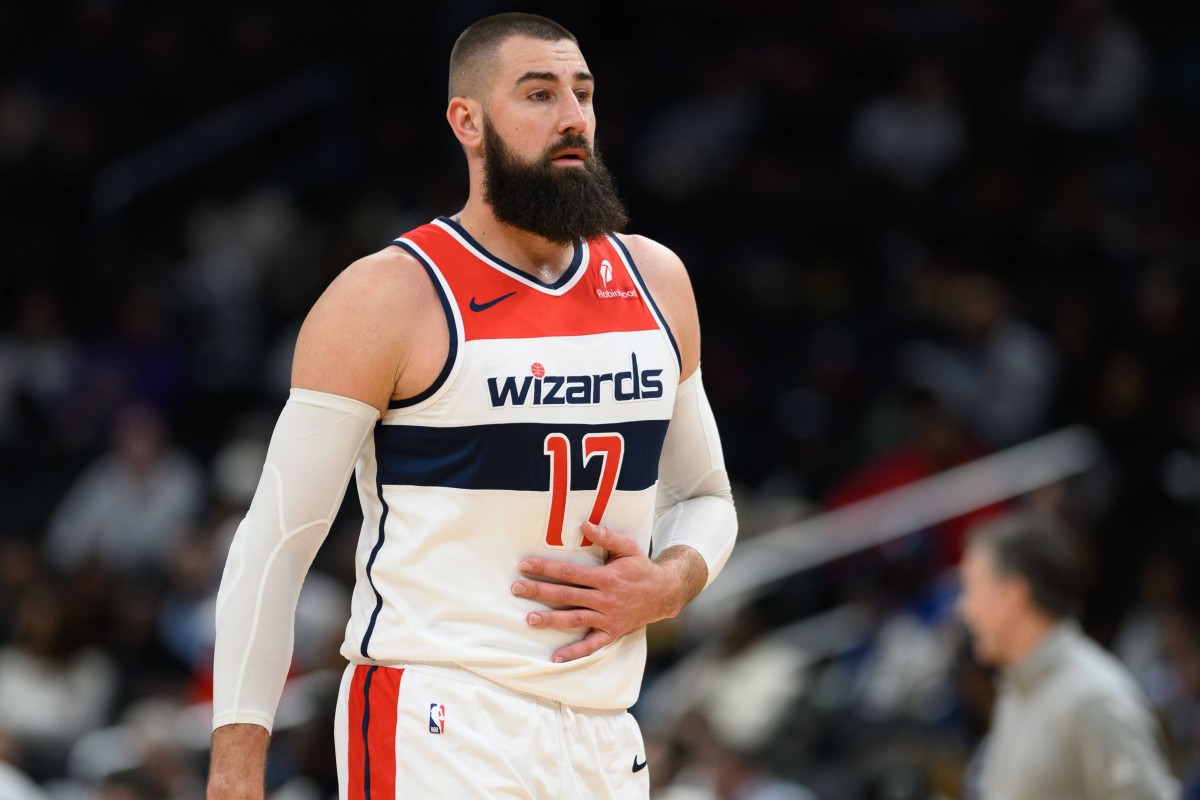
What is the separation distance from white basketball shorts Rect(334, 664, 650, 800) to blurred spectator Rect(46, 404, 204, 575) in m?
7.20

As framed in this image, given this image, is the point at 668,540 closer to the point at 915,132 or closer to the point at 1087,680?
the point at 1087,680

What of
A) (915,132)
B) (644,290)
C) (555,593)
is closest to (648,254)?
(644,290)

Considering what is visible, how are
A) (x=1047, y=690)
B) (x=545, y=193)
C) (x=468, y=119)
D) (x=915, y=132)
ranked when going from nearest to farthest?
(x=545, y=193) < (x=468, y=119) < (x=1047, y=690) < (x=915, y=132)

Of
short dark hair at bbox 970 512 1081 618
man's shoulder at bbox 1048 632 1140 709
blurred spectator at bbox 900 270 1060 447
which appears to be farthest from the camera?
blurred spectator at bbox 900 270 1060 447

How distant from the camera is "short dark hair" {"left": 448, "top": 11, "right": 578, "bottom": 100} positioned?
141 inches

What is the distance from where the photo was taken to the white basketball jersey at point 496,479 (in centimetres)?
333

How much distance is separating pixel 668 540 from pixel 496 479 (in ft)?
2.07

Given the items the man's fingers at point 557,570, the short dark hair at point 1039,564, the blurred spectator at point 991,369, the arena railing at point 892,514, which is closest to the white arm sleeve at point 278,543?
the man's fingers at point 557,570

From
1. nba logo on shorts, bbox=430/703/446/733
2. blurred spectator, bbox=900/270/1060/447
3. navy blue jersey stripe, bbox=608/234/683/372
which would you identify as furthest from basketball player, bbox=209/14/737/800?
blurred spectator, bbox=900/270/1060/447

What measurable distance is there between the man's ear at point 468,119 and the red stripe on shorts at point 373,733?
112 centimetres

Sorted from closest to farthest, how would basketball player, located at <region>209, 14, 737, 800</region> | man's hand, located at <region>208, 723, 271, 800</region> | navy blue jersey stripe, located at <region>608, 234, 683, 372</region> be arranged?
man's hand, located at <region>208, 723, 271, 800</region>, basketball player, located at <region>209, 14, 737, 800</region>, navy blue jersey stripe, located at <region>608, 234, 683, 372</region>

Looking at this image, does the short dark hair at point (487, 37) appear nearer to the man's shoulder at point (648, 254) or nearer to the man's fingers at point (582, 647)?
the man's shoulder at point (648, 254)

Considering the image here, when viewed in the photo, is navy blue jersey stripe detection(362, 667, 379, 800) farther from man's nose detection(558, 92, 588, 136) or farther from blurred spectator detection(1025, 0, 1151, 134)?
blurred spectator detection(1025, 0, 1151, 134)

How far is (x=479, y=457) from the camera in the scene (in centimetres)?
333
